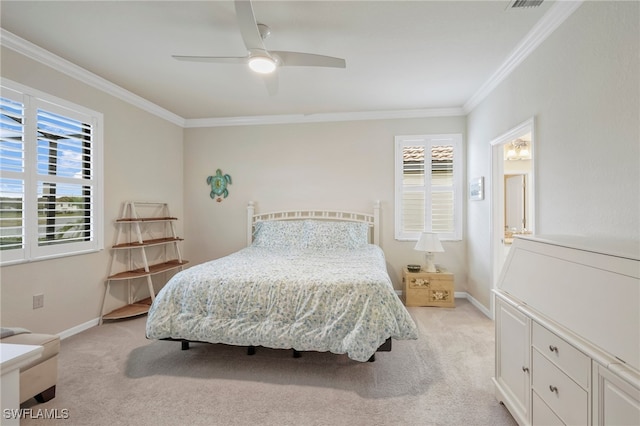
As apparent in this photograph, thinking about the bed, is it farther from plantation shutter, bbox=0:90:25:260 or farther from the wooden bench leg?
plantation shutter, bbox=0:90:25:260

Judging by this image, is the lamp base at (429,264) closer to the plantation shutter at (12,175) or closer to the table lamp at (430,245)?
the table lamp at (430,245)

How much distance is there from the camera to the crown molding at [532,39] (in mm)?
1984

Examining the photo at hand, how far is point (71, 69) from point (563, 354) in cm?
445

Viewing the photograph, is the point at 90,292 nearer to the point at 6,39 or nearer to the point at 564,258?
the point at 6,39

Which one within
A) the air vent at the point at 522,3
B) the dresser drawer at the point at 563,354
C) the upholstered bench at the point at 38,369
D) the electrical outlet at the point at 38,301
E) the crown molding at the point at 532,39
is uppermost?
the air vent at the point at 522,3

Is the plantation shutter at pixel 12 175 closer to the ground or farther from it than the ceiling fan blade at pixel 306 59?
closer to the ground

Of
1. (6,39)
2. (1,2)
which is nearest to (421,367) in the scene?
(1,2)

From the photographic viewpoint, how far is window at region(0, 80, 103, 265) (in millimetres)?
2432

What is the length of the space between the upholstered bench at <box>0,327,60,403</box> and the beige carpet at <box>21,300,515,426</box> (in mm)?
112

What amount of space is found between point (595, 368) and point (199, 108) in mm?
4648

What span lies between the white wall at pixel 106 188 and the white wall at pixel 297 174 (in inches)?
19.0

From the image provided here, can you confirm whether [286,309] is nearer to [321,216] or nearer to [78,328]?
[321,216]

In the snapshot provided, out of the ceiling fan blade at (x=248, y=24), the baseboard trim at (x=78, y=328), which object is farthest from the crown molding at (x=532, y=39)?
the baseboard trim at (x=78, y=328)

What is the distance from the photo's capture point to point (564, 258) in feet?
4.67
